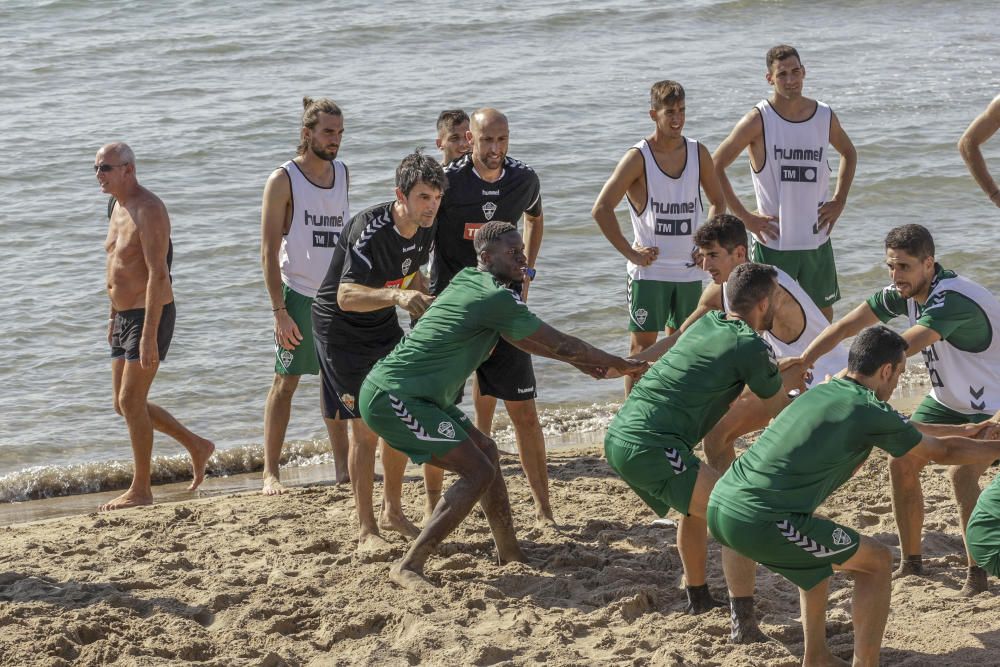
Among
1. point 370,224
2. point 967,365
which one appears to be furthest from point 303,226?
point 967,365

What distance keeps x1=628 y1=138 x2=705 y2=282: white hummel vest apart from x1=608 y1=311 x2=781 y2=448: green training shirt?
248cm

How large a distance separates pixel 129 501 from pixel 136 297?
1276 mm

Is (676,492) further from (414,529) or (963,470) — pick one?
(414,529)

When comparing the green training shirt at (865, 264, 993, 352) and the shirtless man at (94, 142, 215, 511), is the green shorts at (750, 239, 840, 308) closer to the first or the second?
the green training shirt at (865, 264, 993, 352)

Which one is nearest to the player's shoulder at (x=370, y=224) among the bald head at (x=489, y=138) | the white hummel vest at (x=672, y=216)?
the bald head at (x=489, y=138)

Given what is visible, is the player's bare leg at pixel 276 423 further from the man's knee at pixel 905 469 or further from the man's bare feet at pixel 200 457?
the man's knee at pixel 905 469

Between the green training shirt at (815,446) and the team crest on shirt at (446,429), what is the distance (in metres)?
1.47

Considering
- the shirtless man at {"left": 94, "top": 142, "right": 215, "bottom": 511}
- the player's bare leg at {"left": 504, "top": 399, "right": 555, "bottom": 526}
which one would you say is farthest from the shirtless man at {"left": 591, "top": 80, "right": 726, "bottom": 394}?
the shirtless man at {"left": 94, "top": 142, "right": 215, "bottom": 511}

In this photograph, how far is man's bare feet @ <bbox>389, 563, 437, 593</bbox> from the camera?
5.96 meters

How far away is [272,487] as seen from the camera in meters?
7.97

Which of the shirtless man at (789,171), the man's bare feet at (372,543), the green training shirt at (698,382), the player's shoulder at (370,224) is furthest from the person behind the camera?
the shirtless man at (789,171)

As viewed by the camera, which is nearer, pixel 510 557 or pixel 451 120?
pixel 510 557

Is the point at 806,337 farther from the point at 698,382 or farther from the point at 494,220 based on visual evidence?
the point at 494,220

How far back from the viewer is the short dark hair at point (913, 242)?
5551 mm
